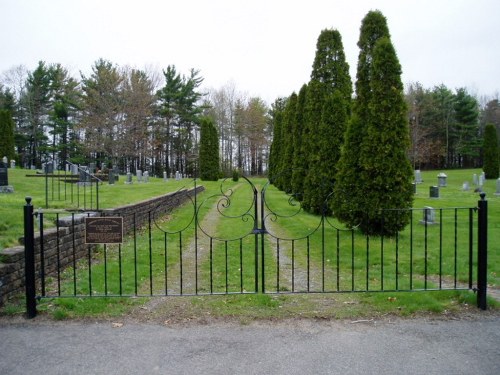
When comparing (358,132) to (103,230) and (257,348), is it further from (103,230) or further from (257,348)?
(257,348)

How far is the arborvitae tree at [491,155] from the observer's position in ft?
105

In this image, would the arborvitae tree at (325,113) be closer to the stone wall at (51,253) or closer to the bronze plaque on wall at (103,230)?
the stone wall at (51,253)

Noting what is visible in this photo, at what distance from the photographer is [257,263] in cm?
471

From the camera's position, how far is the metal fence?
4.66 metres

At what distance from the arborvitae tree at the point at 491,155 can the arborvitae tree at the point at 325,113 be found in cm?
2291

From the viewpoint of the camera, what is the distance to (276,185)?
27797mm

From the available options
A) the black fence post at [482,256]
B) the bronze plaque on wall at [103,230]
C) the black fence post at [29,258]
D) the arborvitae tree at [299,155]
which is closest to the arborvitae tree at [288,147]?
the arborvitae tree at [299,155]

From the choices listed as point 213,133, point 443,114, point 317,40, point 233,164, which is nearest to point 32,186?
point 317,40

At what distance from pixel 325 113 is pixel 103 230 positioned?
9.60m

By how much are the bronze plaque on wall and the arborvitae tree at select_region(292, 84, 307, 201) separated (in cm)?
1049

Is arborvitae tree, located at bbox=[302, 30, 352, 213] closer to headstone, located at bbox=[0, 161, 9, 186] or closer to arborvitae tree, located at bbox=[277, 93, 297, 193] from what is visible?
arborvitae tree, located at bbox=[277, 93, 297, 193]

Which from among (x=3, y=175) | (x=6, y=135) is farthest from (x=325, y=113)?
(x=6, y=135)

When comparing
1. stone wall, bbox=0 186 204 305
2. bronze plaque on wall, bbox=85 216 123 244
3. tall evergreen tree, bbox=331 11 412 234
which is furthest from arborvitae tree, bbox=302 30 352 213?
bronze plaque on wall, bbox=85 216 123 244

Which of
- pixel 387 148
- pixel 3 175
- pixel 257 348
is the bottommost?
pixel 257 348
